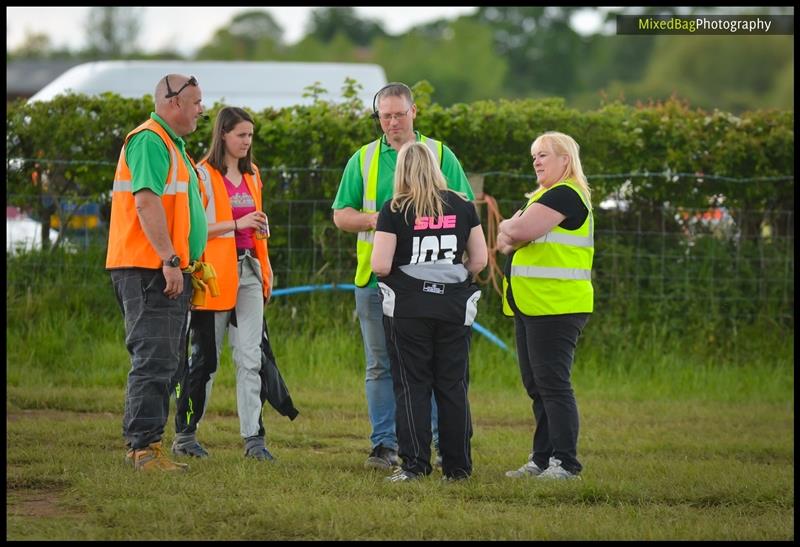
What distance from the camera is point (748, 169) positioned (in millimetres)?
11164

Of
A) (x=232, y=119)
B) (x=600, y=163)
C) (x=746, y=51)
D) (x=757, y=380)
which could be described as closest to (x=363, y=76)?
(x=600, y=163)

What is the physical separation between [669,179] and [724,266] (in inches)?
36.2

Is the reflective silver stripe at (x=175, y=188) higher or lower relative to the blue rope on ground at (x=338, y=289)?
higher

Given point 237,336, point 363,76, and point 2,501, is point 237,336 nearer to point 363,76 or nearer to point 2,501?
point 2,501

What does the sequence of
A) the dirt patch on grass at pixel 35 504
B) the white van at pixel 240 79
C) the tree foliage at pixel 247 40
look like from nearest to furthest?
the dirt patch on grass at pixel 35 504
the white van at pixel 240 79
the tree foliage at pixel 247 40

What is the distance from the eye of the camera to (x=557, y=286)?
22.1 feet

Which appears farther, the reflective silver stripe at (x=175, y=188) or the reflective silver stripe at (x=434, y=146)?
the reflective silver stripe at (x=434, y=146)

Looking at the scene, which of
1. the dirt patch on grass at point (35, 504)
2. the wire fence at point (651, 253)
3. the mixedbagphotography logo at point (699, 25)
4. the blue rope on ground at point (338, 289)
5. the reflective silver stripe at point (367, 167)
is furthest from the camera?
the wire fence at point (651, 253)

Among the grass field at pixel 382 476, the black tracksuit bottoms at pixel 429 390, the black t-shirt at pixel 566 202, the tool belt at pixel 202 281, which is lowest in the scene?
the grass field at pixel 382 476

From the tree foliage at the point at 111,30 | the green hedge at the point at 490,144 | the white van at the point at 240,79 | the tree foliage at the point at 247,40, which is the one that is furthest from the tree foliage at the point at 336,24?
the green hedge at the point at 490,144

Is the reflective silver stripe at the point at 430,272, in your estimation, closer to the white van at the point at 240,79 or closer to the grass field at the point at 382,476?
the grass field at the point at 382,476

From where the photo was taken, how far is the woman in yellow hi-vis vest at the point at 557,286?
6.73 metres

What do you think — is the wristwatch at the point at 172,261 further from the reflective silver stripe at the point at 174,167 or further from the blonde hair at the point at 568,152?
the blonde hair at the point at 568,152

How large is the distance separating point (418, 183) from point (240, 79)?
29.9 feet
